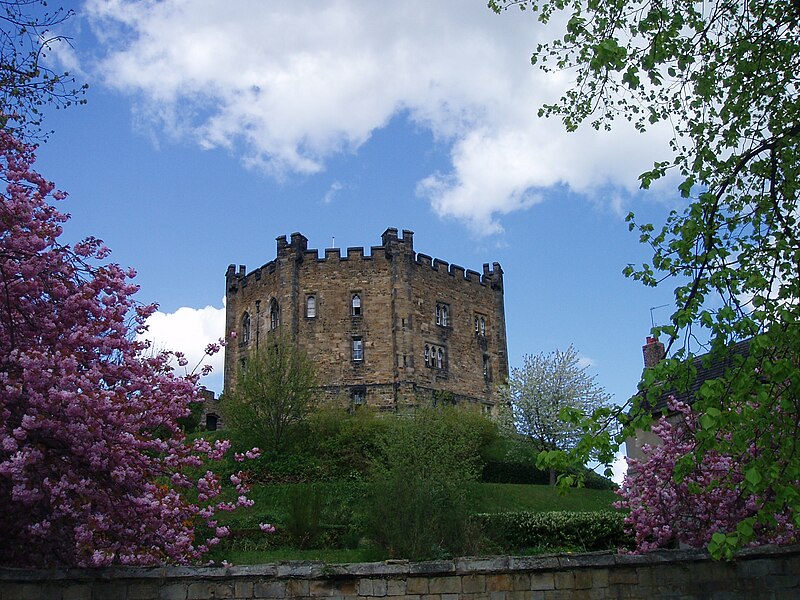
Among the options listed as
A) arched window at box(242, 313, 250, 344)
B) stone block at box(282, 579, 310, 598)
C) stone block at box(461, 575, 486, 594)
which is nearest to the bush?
arched window at box(242, 313, 250, 344)

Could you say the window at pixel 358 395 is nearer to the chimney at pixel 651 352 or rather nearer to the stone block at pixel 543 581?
the chimney at pixel 651 352

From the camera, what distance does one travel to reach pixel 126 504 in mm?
11062

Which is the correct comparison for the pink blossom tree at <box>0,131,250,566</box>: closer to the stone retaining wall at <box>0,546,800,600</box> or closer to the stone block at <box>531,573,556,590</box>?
the stone retaining wall at <box>0,546,800,600</box>

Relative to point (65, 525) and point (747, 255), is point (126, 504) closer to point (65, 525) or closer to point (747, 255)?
point (65, 525)

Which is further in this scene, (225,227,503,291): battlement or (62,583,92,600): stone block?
(225,227,503,291): battlement

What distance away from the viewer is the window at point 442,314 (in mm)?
51062

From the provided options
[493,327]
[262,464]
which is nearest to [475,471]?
[262,464]

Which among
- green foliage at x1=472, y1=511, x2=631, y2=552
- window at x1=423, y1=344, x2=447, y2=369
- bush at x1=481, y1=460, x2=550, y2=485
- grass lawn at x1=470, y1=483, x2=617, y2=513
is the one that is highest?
window at x1=423, y1=344, x2=447, y2=369

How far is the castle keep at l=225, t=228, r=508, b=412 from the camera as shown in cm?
4781

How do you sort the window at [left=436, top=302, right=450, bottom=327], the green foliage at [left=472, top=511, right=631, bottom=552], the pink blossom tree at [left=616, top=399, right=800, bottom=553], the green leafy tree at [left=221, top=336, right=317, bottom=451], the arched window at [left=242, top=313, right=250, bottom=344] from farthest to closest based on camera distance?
the arched window at [left=242, top=313, right=250, bottom=344] → the window at [left=436, top=302, right=450, bottom=327] → the green leafy tree at [left=221, top=336, right=317, bottom=451] → the green foliage at [left=472, top=511, right=631, bottom=552] → the pink blossom tree at [left=616, top=399, right=800, bottom=553]

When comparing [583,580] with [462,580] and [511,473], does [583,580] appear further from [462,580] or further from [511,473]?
[511,473]

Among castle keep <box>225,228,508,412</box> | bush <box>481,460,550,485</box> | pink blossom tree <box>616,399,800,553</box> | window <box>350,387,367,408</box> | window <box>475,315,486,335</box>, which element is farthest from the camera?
window <box>475,315,486,335</box>

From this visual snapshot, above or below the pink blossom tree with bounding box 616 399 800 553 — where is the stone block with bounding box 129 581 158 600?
below

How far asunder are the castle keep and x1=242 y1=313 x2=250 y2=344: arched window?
0.25ft
